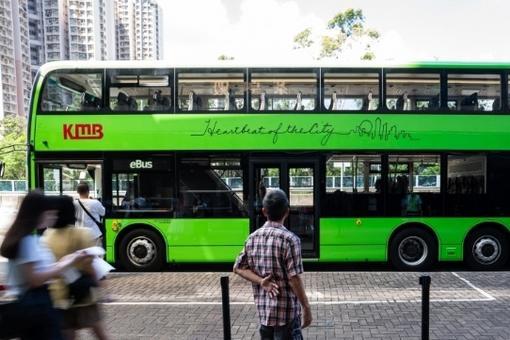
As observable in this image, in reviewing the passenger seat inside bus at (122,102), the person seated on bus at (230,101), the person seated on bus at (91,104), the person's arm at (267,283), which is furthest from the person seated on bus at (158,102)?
the person's arm at (267,283)

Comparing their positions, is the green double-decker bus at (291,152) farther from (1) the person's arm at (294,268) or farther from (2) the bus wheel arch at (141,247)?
(1) the person's arm at (294,268)

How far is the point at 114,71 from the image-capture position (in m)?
9.62

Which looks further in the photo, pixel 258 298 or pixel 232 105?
pixel 232 105

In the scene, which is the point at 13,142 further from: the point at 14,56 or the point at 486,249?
the point at 14,56

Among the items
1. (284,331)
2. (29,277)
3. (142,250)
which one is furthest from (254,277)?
(142,250)

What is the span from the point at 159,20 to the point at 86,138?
4594 inches

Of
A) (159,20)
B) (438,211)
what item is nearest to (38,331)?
(438,211)

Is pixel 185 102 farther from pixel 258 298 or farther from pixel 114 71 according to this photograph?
pixel 258 298

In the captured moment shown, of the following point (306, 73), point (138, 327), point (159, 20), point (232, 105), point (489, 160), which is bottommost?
point (138, 327)

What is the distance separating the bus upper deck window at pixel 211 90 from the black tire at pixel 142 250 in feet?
8.44

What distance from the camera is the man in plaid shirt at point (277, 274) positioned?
320 centimetres

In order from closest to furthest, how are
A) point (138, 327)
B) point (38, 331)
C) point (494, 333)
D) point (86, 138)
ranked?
1. point (38, 331)
2. point (494, 333)
3. point (138, 327)
4. point (86, 138)

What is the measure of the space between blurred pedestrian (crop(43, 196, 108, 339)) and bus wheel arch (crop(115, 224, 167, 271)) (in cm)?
A: 556

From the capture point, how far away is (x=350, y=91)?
9625mm
